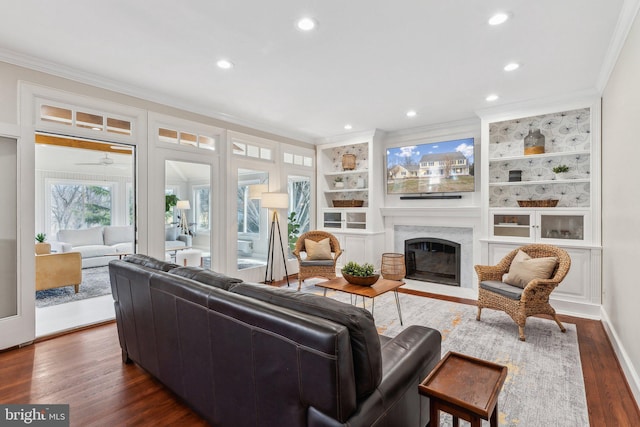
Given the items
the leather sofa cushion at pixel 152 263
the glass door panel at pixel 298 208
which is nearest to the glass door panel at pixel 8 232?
the leather sofa cushion at pixel 152 263

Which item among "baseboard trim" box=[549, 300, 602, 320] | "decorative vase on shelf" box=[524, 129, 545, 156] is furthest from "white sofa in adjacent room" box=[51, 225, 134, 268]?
"baseboard trim" box=[549, 300, 602, 320]

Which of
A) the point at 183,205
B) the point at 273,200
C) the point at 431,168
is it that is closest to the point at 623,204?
the point at 431,168

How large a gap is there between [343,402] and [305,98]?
3.62m

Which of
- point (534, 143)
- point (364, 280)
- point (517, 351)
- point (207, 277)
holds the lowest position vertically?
point (517, 351)

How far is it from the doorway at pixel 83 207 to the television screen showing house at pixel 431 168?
4.53m

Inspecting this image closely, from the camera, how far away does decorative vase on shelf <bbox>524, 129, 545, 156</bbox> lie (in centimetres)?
412

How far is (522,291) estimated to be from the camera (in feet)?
10.6

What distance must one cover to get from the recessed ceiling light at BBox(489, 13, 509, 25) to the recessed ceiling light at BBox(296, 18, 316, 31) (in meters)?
1.32

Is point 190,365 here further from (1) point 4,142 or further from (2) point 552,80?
(2) point 552,80

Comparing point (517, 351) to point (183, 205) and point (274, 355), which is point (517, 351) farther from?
point (183, 205)

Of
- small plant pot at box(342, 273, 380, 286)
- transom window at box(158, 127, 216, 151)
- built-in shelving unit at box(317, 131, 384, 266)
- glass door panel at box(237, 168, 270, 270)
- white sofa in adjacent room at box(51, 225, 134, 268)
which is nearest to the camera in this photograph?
small plant pot at box(342, 273, 380, 286)

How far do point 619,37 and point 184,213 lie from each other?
480 cm

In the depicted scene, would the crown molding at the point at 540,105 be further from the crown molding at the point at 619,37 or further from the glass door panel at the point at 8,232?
the glass door panel at the point at 8,232

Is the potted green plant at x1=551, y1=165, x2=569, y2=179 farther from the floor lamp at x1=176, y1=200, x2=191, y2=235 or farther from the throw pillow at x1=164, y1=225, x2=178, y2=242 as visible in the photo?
the throw pillow at x1=164, y1=225, x2=178, y2=242
